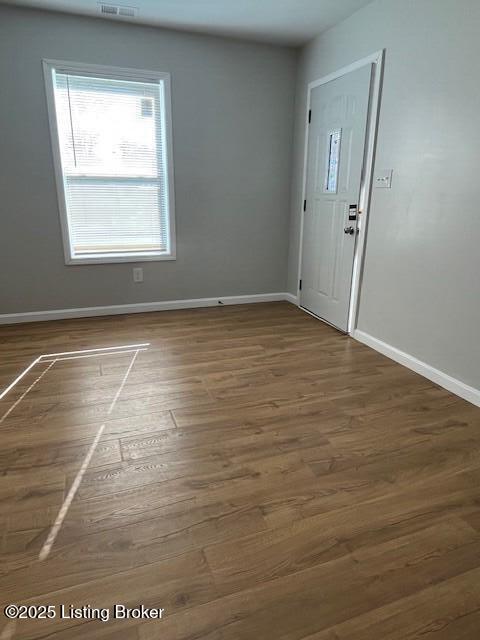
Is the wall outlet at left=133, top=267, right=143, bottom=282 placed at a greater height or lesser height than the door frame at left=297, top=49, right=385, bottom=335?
lesser

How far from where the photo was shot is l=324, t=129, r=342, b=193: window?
11.7ft

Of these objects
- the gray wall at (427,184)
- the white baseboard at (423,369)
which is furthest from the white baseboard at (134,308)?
the gray wall at (427,184)

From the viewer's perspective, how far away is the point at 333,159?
364 cm

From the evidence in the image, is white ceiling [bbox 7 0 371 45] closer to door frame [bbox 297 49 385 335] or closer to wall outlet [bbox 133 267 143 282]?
door frame [bbox 297 49 385 335]

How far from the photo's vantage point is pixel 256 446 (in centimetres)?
204

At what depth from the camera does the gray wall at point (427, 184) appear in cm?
240

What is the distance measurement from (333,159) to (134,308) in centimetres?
244

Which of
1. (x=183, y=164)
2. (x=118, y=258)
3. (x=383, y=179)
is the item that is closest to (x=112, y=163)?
(x=183, y=164)

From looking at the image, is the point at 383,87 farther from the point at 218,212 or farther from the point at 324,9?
the point at 218,212

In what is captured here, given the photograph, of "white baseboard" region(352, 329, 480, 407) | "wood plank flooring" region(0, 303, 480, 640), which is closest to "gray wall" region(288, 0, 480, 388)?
"white baseboard" region(352, 329, 480, 407)

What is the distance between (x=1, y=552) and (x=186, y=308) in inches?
123

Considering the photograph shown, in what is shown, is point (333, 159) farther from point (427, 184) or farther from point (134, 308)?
point (134, 308)

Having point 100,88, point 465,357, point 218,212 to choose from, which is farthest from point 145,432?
point 100,88

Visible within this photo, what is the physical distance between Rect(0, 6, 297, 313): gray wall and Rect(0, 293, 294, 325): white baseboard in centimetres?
6
